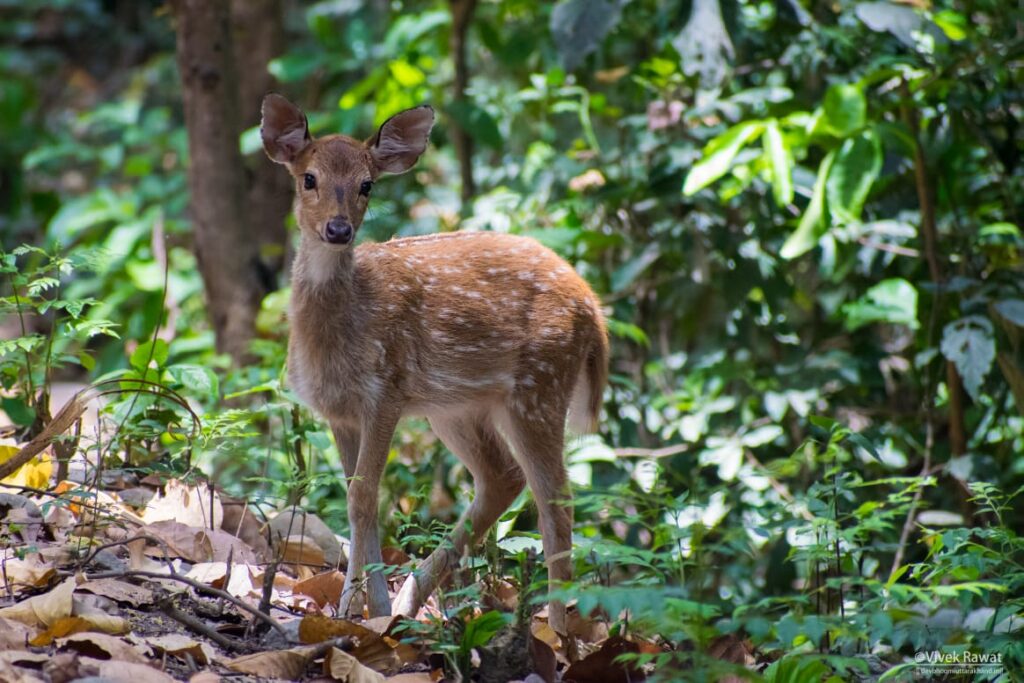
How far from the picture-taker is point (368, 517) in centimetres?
478

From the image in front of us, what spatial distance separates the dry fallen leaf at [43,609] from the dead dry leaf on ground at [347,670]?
82 cm

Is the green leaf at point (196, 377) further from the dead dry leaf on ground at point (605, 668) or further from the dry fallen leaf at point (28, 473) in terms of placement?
the dead dry leaf on ground at point (605, 668)

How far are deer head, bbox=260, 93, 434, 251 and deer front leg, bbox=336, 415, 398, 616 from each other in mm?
785

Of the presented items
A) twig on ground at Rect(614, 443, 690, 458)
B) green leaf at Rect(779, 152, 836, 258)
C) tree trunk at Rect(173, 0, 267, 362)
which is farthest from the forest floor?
tree trunk at Rect(173, 0, 267, 362)

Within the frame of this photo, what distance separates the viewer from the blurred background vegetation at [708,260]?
18.3 ft

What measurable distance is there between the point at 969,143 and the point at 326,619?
500cm

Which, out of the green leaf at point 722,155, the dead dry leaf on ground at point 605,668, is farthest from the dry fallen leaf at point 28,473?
the green leaf at point 722,155

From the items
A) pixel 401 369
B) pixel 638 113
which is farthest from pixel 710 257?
pixel 401 369

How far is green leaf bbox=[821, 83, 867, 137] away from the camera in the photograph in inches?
240

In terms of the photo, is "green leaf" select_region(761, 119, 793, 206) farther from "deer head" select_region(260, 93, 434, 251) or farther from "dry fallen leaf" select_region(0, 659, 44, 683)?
"dry fallen leaf" select_region(0, 659, 44, 683)

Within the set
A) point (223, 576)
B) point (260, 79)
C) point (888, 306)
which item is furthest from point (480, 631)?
point (260, 79)

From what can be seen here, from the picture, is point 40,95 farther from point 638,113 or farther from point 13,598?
point 13,598

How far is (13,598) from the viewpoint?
4.00 meters

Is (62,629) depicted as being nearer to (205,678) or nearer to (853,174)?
(205,678)
